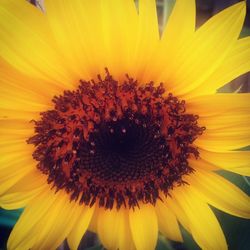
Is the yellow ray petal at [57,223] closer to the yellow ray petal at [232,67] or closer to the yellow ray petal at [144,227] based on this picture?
the yellow ray petal at [144,227]

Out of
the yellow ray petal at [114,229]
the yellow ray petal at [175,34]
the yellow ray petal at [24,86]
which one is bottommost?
the yellow ray petal at [114,229]

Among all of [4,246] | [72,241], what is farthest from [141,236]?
[4,246]

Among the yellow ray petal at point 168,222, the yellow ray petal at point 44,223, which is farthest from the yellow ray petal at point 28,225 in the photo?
the yellow ray petal at point 168,222

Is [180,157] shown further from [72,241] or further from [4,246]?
[4,246]

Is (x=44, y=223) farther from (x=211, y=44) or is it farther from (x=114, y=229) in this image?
(x=211, y=44)

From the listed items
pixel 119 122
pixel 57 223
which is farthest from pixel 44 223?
pixel 119 122
